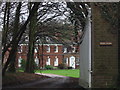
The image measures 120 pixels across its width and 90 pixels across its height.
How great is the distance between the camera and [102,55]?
8.60 metres

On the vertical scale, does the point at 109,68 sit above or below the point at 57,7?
below

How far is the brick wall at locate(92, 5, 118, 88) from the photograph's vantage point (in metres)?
8.54

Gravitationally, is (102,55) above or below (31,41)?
below

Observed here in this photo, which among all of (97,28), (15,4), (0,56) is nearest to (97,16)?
Answer: (97,28)

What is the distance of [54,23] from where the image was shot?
26.2 m

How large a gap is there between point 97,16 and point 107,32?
64 cm

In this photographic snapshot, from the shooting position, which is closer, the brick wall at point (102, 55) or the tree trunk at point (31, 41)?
the brick wall at point (102, 55)

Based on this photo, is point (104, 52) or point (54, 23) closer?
point (104, 52)

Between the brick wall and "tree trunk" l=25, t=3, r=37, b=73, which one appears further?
"tree trunk" l=25, t=3, r=37, b=73

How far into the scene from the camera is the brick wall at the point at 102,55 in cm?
854

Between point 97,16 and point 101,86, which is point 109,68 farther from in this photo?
point 97,16

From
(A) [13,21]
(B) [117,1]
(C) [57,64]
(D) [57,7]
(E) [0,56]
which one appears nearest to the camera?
(B) [117,1]

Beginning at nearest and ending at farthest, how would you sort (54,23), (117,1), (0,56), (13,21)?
1. (117,1)
2. (0,56)
3. (13,21)
4. (54,23)

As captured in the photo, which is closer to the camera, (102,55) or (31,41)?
(102,55)
